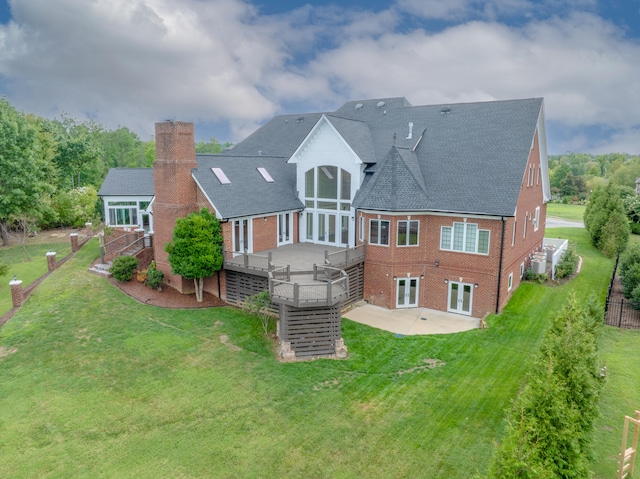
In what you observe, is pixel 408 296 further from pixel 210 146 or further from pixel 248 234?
pixel 210 146

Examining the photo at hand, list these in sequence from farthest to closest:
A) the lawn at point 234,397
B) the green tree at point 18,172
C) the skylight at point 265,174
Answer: the green tree at point 18,172 → the skylight at point 265,174 → the lawn at point 234,397

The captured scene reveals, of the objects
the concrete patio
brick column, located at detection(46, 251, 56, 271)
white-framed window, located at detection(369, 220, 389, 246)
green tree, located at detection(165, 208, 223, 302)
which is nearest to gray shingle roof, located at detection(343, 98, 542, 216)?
white-framed window, located at detection(369, 220, 389, 246)

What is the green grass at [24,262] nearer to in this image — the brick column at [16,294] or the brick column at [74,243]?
the brick column at [16,294]

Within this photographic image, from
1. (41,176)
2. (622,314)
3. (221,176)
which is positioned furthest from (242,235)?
(41,176)

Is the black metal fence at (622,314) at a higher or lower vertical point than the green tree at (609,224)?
lower

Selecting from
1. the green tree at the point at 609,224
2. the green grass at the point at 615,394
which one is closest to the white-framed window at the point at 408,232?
the green grass at the point at 615,394

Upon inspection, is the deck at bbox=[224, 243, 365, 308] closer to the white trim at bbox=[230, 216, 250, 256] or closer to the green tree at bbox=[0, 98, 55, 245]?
the white trim at bbox=[230, 216, 250, 256]

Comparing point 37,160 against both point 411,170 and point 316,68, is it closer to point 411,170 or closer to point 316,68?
point 316,68
